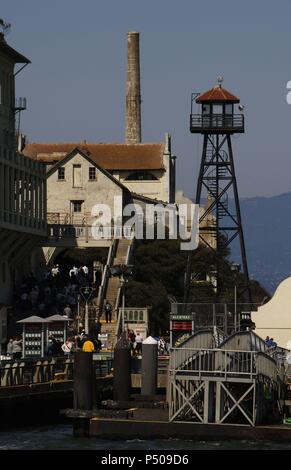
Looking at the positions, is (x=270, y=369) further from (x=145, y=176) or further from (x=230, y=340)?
(x=145, y=176)

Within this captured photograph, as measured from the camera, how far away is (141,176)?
143 metres

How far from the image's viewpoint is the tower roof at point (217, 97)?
99.2 meters

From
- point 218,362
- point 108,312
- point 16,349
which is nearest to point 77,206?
point 108,312

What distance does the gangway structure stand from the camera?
56750 mm

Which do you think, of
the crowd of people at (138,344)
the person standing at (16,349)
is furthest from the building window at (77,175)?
the person standing at (16,349)

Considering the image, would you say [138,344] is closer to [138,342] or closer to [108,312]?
[138,342]

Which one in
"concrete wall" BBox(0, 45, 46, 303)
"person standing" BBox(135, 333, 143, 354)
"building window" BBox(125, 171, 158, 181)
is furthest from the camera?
"building window" BBox(125, 171, 158, 181)

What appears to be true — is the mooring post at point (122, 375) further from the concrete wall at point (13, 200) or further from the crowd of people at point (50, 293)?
the concrete wall at point (13, 200)

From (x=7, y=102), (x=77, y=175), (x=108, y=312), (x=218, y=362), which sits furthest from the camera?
(x=77, y=175)

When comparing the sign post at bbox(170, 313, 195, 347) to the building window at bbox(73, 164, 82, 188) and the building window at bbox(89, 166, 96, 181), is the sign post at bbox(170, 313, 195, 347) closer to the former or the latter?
the building window at bbox(89, 166, 96, 181)

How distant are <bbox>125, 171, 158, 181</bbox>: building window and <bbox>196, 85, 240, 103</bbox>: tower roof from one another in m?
42.8

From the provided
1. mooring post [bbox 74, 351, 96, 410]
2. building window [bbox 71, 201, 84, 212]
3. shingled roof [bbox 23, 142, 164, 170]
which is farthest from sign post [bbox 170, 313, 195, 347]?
shingled roof [bbox 23, 142, 164, 170]

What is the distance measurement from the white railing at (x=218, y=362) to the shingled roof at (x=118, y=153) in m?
82.8

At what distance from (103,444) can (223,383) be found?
4061 mm
